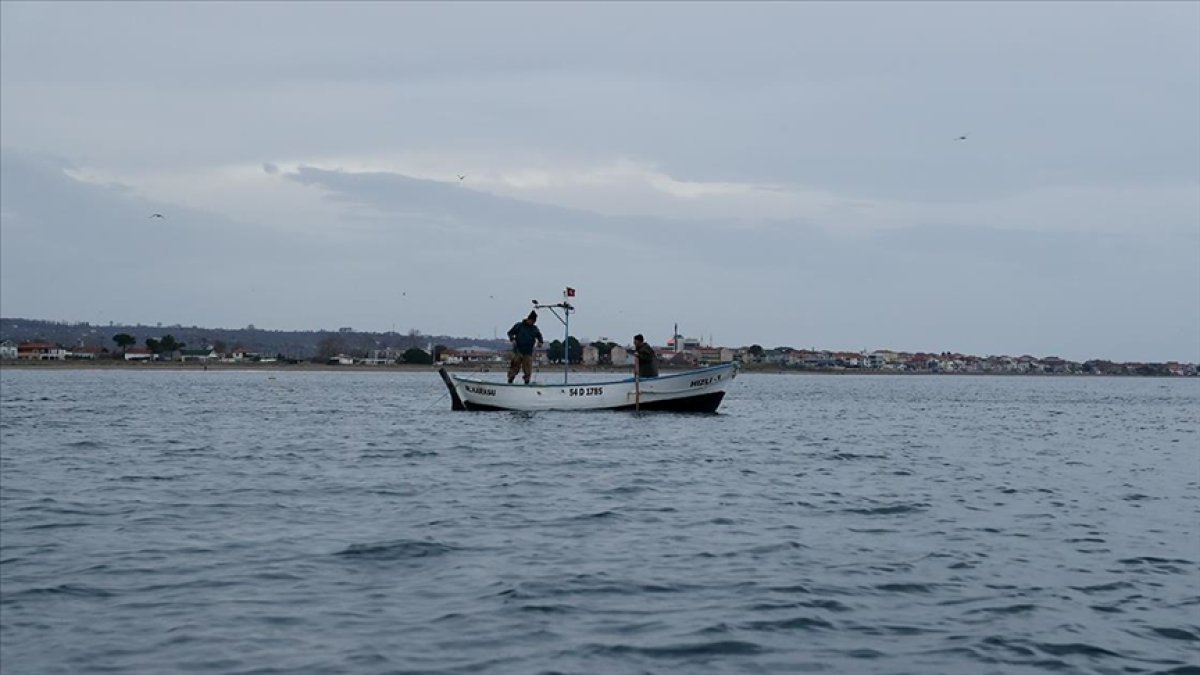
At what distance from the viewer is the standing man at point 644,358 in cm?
3616

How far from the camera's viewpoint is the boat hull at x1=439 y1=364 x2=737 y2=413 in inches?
1410

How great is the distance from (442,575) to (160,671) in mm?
3385

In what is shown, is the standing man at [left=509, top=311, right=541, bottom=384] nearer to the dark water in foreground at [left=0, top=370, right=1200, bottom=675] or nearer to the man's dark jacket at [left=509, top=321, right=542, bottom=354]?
the man's dark jacket at [left=509, top=321, right=542, bottom=354]

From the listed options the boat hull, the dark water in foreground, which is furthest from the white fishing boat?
the dark water in foreground

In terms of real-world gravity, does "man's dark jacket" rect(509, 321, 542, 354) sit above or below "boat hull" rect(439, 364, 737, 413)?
above

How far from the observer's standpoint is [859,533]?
1430cm

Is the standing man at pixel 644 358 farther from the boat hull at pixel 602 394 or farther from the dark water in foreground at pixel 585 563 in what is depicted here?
the dark water in foreground at pixel 585 563

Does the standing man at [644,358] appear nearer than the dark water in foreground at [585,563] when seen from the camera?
No

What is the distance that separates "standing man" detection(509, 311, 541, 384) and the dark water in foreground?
461 inches

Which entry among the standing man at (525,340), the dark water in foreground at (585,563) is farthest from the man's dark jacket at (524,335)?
the dark water in foreground at (585,563)

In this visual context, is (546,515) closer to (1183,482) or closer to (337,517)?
(337,517)

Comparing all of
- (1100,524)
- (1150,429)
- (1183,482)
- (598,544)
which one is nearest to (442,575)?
(598,544)

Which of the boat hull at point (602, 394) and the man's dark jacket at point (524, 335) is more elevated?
the man's dark jacket at point (524, 335)

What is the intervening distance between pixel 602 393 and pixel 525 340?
8.95 feet
